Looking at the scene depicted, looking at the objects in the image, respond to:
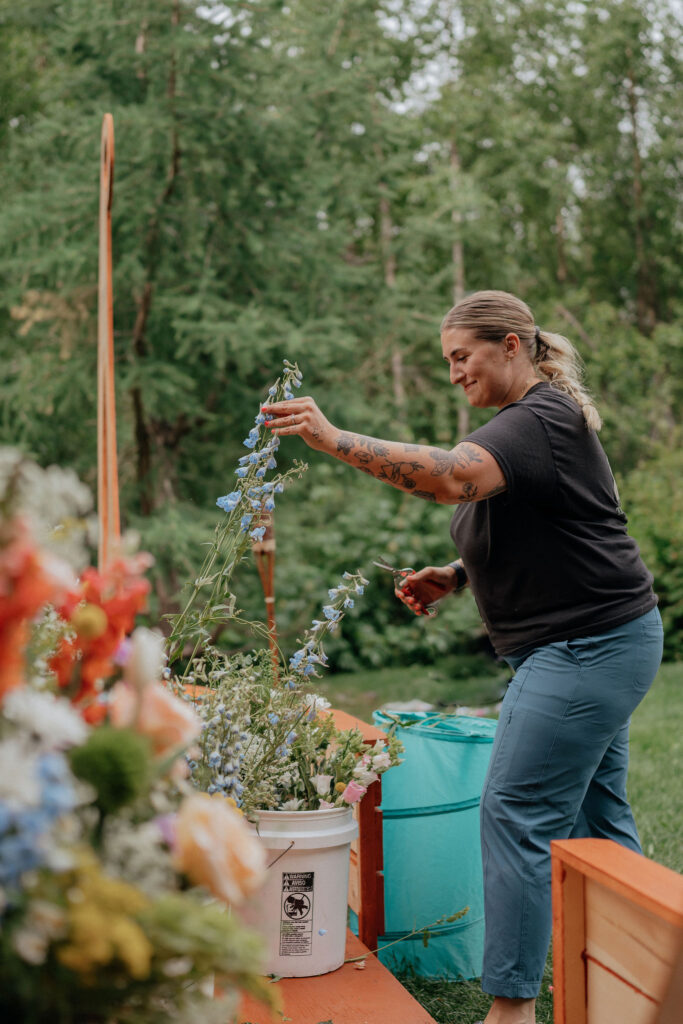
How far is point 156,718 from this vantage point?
0.63 m

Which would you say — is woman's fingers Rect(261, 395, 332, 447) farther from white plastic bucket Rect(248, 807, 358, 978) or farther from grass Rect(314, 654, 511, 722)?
grass Rect(314, 654, 511, 722)

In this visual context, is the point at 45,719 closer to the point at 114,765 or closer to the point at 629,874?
the point at 114,765

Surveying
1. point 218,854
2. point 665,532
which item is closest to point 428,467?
point 218,854

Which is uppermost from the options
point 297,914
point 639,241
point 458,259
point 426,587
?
point 639,241

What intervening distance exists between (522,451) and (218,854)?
3.97 ft

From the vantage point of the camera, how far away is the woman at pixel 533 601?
1.68 meters

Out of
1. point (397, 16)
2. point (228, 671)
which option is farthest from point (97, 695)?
point (397, 16)

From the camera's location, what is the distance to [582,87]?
14242 millimetres

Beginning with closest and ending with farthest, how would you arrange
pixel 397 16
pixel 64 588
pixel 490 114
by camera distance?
pixel 64 588 < pixel 397 16 < pixel 490 114

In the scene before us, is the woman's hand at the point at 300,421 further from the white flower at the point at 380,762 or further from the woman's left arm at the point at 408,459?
the white flower at the point at 380,762

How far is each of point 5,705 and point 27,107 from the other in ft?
28.6

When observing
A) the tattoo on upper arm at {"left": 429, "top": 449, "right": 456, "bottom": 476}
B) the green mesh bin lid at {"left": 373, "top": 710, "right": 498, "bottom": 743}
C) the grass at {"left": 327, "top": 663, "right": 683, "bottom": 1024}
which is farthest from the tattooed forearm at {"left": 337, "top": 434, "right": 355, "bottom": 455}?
the grass at {"left": 327, "top": 663, "right": 683, "bottom": 1024}

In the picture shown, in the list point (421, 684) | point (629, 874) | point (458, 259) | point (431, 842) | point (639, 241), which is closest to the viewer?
point (629, 874)

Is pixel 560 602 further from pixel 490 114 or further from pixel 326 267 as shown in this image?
pixel 490 114
